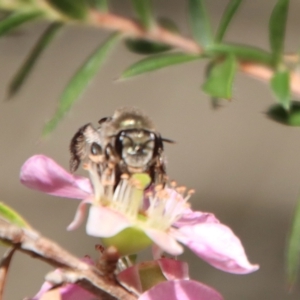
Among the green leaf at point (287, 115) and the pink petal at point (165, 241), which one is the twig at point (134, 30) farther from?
the pink petal at point (165, 241)

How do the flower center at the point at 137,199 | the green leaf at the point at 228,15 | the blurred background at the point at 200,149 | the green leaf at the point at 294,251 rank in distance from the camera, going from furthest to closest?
the blurred background at the point at 200,149 < the green leaf at the point at 228,15 < the green leaf at the point at 294,251 < the flower center at the point at 137,199

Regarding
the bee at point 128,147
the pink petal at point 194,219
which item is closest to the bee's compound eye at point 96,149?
the bee at point 128,147

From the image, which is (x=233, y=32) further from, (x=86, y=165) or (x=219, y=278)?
(x=86, y=165)

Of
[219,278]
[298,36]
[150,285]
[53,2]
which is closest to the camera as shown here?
[150,285]

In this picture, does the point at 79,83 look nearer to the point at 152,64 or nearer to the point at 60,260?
the point at 152,64

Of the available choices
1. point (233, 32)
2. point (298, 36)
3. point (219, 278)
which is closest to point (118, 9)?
point (233, 32)

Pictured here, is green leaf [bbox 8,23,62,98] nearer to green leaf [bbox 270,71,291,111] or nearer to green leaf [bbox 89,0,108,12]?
green leaf [bbox 89,0,108,12]

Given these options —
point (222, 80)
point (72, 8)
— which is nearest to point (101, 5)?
point (72, 8)
